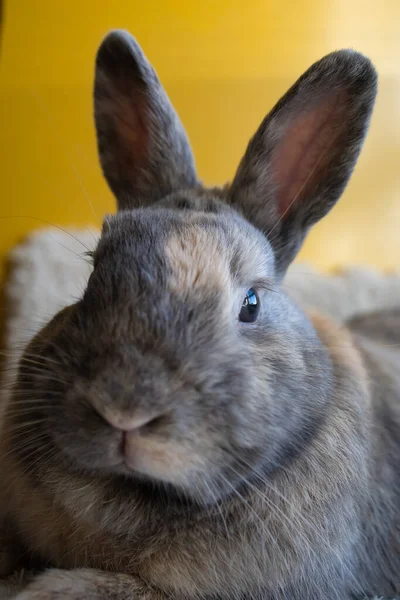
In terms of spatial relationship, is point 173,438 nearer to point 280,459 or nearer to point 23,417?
point 280,459

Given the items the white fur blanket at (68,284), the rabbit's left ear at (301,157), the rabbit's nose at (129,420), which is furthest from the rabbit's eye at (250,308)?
the white fur blanket at (68,284)

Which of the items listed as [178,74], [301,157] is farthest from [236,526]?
[178,74]

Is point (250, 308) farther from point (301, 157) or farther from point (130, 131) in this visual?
point (130, 131)

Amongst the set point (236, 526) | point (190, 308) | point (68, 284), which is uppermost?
point (68, 284)

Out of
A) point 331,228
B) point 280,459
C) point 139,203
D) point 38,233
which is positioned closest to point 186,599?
point 280,459

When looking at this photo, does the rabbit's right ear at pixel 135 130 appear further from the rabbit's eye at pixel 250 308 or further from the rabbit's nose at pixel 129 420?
the rabbit's nose at pixel 129 420

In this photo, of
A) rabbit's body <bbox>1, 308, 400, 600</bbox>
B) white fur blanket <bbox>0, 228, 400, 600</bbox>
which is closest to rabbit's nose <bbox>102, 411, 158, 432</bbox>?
rabbit's body <bbox>1, 308, 400, 600</bbox>
